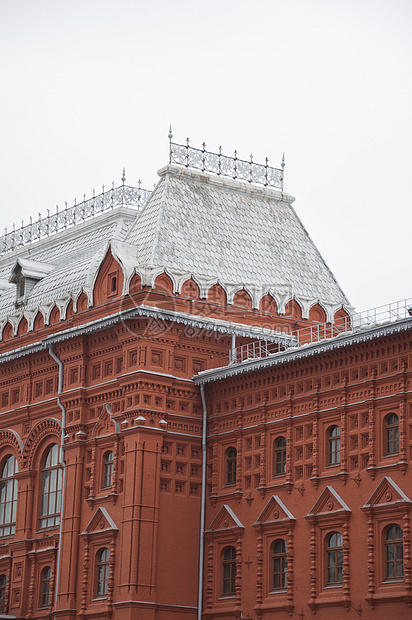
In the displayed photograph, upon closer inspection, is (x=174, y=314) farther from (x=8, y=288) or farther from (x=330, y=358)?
(x=8, y=288)

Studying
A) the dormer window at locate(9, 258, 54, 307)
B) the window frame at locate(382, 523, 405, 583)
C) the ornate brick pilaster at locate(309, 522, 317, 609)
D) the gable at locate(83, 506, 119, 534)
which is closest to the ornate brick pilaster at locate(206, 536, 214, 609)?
the gable at locate(83, 506, 119, 534)

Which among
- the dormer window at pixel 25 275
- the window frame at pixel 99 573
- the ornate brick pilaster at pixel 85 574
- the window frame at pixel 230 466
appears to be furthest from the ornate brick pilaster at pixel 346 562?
the dormer window at pixel 25 275

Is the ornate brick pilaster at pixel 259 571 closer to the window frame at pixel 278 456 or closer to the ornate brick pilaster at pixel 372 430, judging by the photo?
the window frame at pixel 278 456

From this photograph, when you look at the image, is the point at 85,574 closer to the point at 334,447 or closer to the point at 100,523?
the point at 100,523

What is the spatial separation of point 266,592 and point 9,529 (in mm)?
10850

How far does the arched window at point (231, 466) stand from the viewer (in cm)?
3894

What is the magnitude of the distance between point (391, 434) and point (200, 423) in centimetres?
778

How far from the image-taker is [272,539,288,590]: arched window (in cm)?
3609

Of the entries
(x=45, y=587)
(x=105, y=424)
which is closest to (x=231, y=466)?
(x=105, y=424)

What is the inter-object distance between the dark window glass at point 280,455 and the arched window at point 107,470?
521 centimetres

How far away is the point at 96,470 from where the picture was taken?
4000 centimetres

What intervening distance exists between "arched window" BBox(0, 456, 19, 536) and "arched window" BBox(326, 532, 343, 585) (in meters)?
12.7

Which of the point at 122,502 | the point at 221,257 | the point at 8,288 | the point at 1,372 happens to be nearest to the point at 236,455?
the point at 122,502

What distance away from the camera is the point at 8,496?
4434 centimetres
